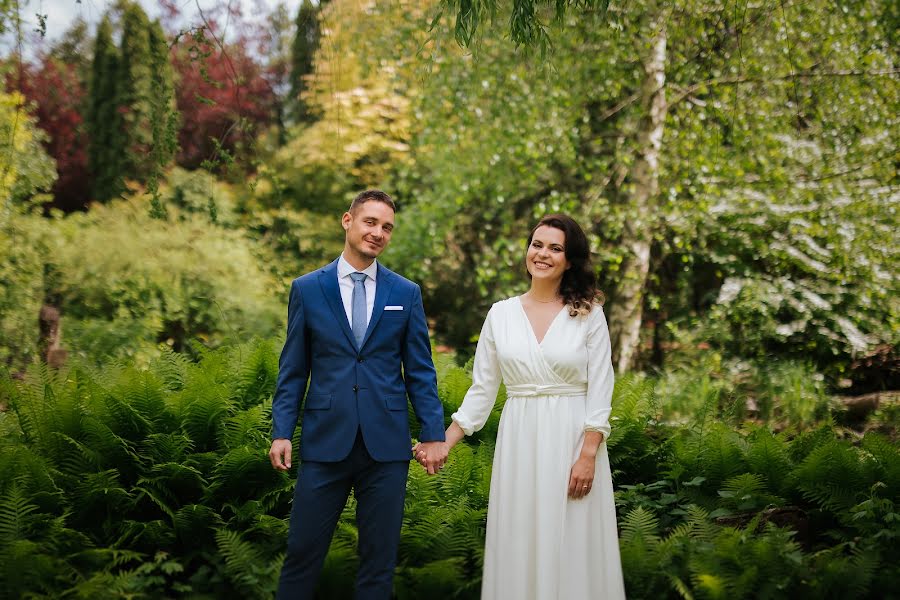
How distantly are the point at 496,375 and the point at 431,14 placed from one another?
6559 millimetres

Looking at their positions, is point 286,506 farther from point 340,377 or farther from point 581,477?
point 581,477

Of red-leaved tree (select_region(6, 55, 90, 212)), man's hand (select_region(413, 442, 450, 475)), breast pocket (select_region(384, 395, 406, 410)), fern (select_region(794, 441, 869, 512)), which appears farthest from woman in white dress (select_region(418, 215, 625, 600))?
red-leaved tree (select_region(6, 55, 90, 212))

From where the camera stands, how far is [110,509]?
441cm

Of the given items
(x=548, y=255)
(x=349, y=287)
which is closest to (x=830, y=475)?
(x=548, y=255)

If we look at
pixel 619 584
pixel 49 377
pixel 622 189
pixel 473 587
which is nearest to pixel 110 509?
pixel 49 377

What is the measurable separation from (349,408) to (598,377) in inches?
42.5

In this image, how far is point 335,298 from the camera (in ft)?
10.6

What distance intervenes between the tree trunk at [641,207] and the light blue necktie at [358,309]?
559 centimetres

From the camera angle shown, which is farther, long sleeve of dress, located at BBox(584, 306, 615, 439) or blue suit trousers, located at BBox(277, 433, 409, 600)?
long sleeve of dress, located at BBox(584, 306, 615, 439)

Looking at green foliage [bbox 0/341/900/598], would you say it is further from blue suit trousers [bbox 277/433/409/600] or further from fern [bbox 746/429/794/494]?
blue suit trousers [bbox 277/433/409/600]

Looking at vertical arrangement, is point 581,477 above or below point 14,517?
above

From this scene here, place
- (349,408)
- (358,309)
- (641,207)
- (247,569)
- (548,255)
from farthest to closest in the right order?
(641,207)
(247,569)
(548,255)
(358,309)
(349,408)

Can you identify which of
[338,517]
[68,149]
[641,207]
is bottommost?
[338,517]

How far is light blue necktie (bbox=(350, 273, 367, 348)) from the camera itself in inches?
128
